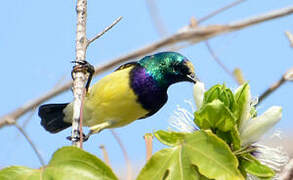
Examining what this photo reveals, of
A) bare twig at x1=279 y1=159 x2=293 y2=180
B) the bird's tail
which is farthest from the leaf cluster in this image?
the bird's tail

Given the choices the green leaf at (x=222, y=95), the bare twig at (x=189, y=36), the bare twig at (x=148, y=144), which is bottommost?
the bare twig at (x=148, y=144)

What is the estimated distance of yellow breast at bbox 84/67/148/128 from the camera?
85.3 inches

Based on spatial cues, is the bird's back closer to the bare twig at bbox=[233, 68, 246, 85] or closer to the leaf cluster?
the bare twig at bbox=[233, 68, 246, 85]

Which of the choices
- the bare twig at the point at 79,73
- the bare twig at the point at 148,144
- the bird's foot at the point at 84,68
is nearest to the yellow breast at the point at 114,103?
the bird's foot at the point at 84,68

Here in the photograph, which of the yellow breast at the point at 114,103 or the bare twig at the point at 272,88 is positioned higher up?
the yellow breast at the point at 114,103

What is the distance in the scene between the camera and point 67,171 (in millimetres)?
1082

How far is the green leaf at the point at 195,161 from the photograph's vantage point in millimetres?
1104

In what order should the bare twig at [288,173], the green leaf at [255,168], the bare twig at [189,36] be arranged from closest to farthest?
the bare twig at [288,173]
the green leaf at [255,168]
the bare twig at [189,36]

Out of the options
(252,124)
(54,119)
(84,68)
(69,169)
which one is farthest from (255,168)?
(54,119)

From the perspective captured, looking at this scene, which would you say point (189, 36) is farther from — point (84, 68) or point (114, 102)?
point (84, 68)

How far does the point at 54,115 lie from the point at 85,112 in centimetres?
37

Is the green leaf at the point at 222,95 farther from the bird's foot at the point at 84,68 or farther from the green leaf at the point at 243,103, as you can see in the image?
the bird's foot at the point at 84,68

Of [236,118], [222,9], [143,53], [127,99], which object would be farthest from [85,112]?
[236,118]

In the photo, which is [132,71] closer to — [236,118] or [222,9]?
[222,9]
